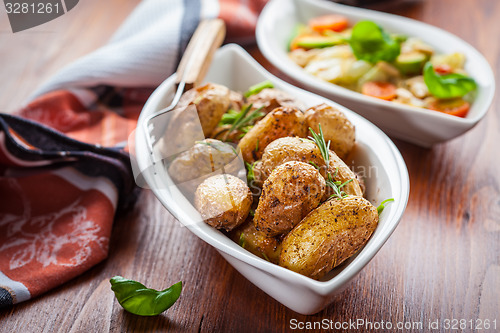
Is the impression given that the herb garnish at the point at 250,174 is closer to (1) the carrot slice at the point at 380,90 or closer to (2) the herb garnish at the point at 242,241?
(2) the herb garnish at the point at 242,241

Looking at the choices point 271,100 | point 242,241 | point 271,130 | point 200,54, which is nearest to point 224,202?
point 242,241

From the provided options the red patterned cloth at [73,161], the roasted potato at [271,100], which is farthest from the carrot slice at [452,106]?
the red patterned cloth at [73,161]

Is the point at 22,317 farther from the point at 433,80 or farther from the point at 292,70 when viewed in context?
the point at 433,80

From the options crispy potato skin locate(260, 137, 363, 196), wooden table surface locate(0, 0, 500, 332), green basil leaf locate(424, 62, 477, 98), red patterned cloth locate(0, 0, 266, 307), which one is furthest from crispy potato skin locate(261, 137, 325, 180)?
green basil leaf locate(424, 62, 477, 98)

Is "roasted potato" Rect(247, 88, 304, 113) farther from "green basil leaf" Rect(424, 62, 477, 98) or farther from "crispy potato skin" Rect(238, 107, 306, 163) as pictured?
"green basil leaf" Rect(424, 62, 477, 98)

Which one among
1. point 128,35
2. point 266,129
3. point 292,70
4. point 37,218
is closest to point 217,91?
point 266,129

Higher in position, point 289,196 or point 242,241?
point 289,196

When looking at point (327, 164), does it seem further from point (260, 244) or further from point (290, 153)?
point (260, 244)
